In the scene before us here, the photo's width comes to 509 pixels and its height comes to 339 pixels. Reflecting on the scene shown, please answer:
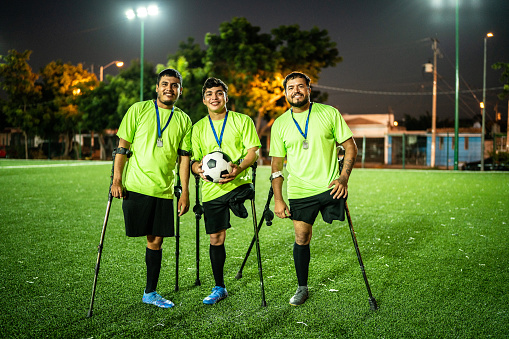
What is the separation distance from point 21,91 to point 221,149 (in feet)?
149

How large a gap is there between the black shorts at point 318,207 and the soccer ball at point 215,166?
730mm

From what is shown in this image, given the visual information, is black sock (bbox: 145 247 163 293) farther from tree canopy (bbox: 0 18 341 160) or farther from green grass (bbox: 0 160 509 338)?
tree canopy (bbox: 0 18 341 160)

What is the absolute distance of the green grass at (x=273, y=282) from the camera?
3455mm

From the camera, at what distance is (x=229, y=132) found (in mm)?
4117

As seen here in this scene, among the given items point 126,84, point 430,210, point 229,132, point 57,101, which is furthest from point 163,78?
point 57,101

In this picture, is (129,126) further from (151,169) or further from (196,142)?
(196,142)

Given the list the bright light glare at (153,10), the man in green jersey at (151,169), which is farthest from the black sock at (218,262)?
the bright light glare at (153,10)

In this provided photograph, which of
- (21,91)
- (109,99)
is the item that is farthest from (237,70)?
(21,91)

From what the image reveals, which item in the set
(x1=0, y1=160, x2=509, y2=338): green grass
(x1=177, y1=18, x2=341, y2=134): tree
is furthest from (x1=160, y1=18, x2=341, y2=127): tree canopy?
(x1=0, y1=160, x2=509, y2=338): green grass

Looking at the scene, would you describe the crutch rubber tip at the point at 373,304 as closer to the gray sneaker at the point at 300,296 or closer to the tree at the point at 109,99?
the gray sneaker at the point at 300,296

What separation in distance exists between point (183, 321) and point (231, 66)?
27.7m

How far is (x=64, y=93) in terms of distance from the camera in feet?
143

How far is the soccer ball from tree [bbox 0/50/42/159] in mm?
43644

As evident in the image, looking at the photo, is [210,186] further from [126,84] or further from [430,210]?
[126,84]
